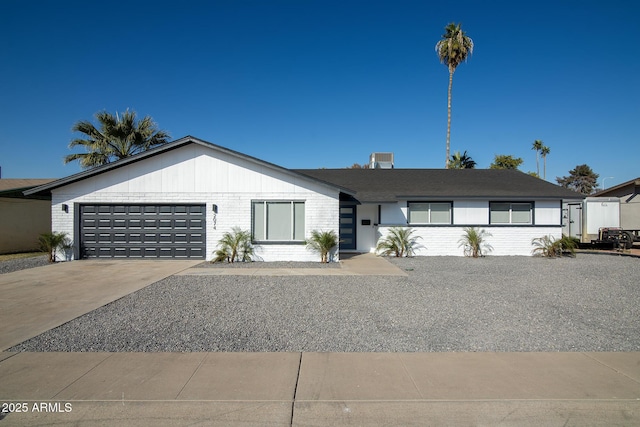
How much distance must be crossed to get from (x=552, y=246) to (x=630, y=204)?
9399 mm

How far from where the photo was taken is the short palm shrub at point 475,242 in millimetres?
14477

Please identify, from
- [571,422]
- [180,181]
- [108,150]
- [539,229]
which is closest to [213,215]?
[180,181]

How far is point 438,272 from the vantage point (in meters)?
10.6

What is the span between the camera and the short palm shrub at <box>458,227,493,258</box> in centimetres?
1448

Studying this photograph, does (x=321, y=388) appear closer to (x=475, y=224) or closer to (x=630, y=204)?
(x=475, y=224)

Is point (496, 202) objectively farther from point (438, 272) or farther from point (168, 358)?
point (168, 358)

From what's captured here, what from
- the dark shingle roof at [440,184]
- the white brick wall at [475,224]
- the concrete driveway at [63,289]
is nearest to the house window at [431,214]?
the white brick wall at [475,224]

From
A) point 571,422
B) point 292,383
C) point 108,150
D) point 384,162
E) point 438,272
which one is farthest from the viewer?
point 384,162

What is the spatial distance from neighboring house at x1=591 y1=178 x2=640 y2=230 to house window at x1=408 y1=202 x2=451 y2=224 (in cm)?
1247

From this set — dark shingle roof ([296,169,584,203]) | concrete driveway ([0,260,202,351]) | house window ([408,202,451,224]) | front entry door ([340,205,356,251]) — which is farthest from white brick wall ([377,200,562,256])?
concrete driveway ([0,260,202,351])

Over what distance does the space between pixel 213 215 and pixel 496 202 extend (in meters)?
12.1

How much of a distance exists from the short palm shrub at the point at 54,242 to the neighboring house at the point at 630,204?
27.7 m

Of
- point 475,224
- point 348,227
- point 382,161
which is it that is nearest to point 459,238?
point 475,224

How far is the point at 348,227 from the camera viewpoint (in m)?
15.5
